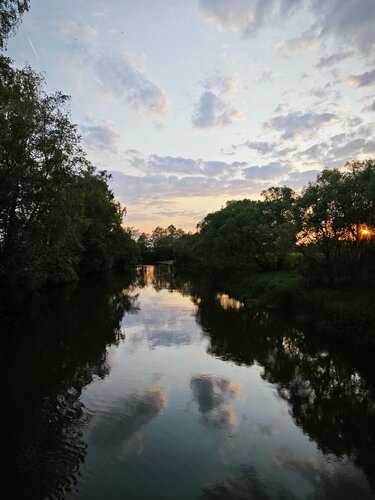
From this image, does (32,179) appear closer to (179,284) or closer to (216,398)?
(216,398)

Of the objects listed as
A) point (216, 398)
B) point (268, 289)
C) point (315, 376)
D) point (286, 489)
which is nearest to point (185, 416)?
point (216, 398)

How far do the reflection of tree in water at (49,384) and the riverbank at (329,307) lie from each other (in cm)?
1438

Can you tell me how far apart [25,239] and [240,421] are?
1749cm

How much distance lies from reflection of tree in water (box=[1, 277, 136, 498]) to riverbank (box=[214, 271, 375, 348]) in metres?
14.4

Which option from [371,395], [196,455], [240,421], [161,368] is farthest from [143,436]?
[371,395]

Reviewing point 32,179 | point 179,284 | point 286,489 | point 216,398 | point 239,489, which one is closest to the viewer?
point 239,489

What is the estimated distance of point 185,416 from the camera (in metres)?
13.6

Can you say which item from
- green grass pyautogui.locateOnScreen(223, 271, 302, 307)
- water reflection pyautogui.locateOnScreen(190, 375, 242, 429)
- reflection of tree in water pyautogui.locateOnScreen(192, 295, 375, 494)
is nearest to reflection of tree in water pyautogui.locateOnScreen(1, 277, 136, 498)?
water reflection pyautogui.locateOnScreen(190, 375, 242, 429)

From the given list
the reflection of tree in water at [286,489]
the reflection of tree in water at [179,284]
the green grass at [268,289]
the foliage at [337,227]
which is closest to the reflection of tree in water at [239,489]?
the reflection of tree in water at [286,489]

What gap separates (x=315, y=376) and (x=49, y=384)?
12472 mm

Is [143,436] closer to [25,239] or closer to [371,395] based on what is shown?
[371,395]

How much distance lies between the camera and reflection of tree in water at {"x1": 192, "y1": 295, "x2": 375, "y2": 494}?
12.4 meters

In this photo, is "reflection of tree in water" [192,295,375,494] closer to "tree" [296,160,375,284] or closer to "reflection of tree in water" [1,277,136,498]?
"tree" [296,160,375,284]

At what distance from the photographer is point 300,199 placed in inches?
1254
